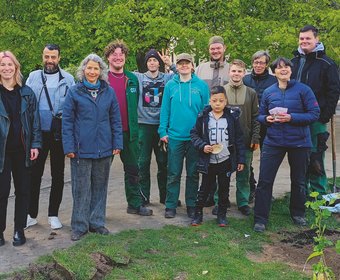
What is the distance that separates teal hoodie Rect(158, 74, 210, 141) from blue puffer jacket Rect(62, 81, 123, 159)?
34.9 inches

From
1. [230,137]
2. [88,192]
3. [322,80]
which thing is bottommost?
[88,192]

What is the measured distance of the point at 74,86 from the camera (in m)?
5.39

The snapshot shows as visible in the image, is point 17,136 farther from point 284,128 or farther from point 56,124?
point 284,128

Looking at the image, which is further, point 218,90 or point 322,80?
A: point 322,80

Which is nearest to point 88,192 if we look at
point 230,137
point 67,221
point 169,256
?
point 67,221

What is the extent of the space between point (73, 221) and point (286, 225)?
2.40 m

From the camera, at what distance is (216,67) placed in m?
6.57

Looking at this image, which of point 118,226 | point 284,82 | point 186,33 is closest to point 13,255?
point 118,226

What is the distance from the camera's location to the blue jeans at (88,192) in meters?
5.43

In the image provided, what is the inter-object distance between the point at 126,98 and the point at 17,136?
1.38 metres

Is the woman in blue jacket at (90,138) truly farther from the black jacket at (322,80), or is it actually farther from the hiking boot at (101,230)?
the black jacket at (322,80)

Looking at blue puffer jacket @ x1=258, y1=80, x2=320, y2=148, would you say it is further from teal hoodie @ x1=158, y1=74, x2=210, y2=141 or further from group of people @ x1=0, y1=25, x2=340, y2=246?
teal hoodie @ x1=158, y1=74, x2=210, y2=141

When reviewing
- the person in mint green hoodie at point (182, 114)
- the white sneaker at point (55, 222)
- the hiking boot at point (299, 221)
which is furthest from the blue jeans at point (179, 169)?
the white sneaker at point (55, 222)

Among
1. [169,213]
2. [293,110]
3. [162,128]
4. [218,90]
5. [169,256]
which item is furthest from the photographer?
[169,213]
